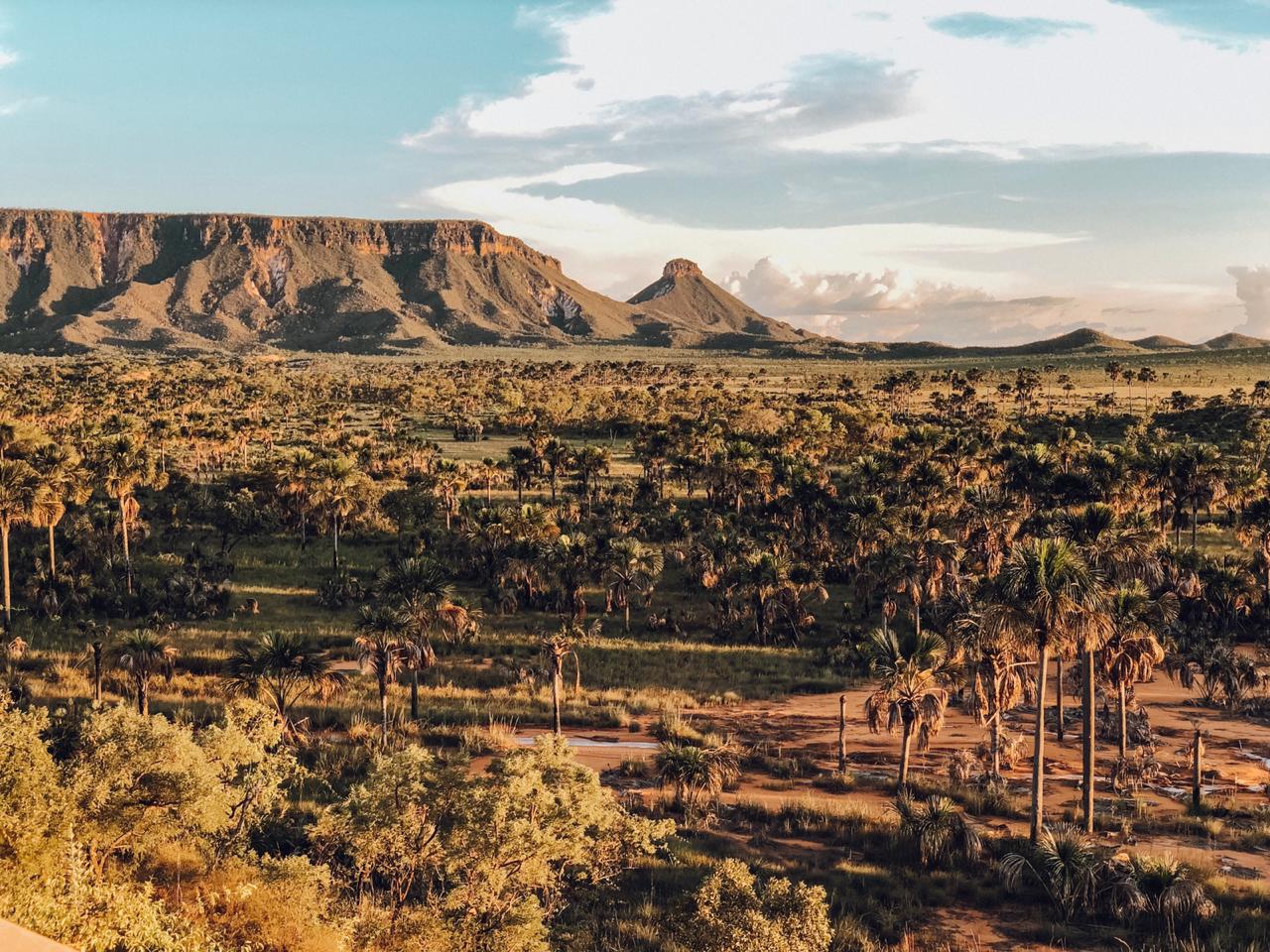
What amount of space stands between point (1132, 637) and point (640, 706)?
19.2 metres

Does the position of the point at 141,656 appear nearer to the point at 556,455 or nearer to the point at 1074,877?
the point at 1074,877

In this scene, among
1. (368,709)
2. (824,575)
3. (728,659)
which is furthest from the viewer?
(824,575)

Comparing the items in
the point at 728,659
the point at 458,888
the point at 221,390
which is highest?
the point at 221,390

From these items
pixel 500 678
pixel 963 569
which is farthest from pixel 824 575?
pixel 500 678

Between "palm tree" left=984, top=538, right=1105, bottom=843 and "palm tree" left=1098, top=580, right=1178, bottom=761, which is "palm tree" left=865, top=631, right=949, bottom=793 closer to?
"palm tree" left=984, top=538, right=1105, bottom=843

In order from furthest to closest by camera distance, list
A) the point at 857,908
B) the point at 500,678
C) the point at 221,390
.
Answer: the point at 221,390 → the point at 500,678 → the point at 857,908

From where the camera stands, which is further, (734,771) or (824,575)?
(824,575)

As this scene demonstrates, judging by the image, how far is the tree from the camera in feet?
50.4

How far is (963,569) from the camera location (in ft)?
162

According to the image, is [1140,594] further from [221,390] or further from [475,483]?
[221,390]

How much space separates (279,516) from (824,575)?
149 feet

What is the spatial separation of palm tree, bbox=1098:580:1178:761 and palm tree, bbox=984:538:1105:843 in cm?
252

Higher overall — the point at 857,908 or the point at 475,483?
the point at 475,483

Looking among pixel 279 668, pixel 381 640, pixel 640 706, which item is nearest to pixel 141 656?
pixel 279 668
